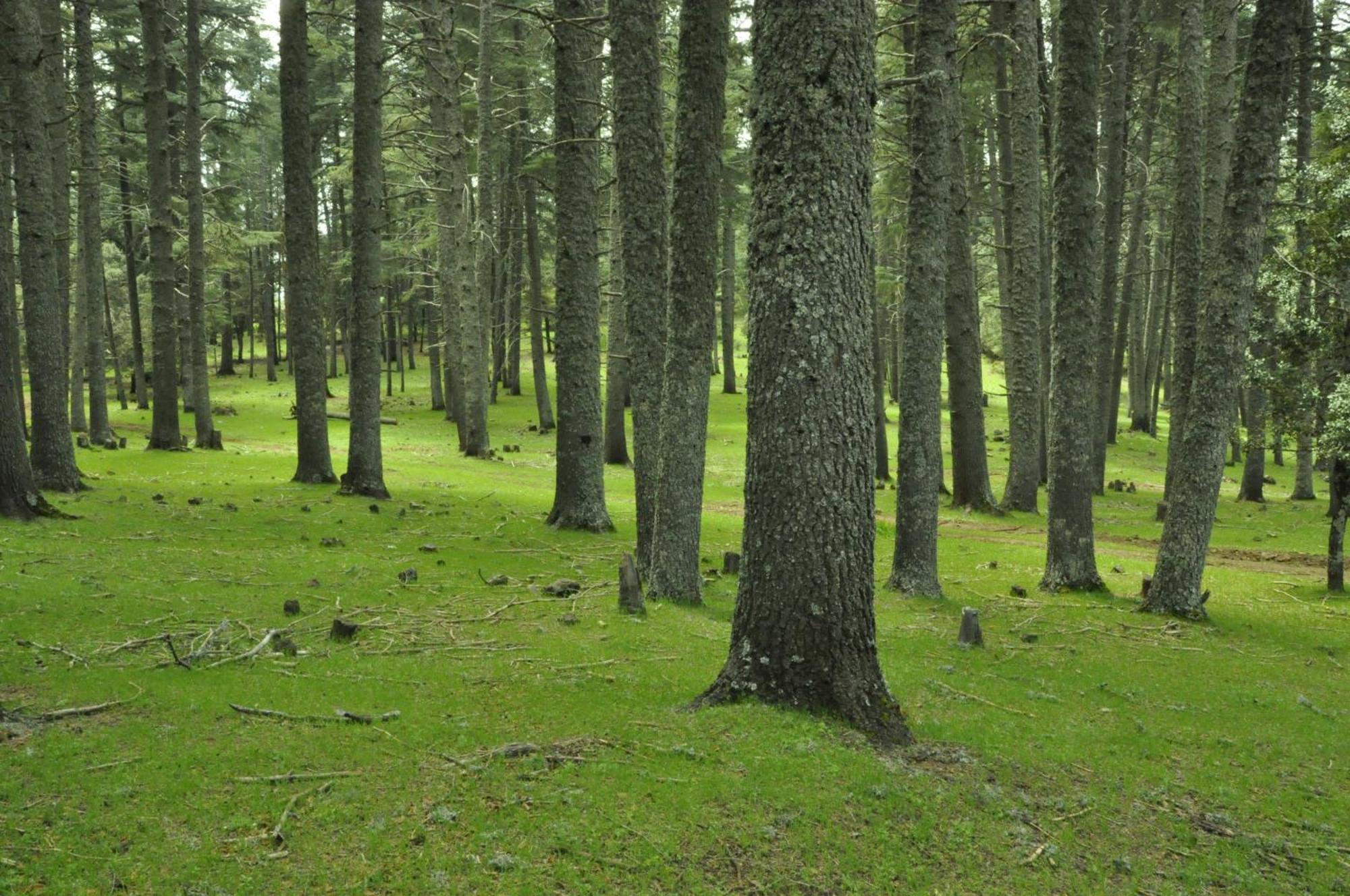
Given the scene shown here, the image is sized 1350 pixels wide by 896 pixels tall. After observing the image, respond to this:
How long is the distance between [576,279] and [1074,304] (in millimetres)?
6503

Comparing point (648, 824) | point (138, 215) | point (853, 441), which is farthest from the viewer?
point (138, 215)

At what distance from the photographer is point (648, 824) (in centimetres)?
421

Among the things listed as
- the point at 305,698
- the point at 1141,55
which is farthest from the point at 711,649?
the point at 1141,55

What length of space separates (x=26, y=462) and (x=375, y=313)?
604cm

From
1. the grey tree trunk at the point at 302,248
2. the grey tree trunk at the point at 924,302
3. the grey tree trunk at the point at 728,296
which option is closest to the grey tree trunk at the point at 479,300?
the grey tree trunk at the point at 302,248

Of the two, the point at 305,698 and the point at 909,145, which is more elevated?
the point at 909,145

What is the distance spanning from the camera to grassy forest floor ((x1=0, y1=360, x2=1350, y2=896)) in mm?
3918

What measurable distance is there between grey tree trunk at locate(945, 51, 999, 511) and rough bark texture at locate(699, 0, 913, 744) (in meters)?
11.7

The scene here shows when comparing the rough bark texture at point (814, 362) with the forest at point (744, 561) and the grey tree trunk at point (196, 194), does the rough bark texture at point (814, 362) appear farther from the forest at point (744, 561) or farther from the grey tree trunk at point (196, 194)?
the grey tree trunk at point (196, 194)

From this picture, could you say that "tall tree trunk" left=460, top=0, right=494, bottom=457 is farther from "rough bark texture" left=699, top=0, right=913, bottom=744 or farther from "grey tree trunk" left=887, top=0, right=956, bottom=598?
"rough bark texture" left=699, top=0, right=913, bottom=744

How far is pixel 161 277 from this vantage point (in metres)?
21.0

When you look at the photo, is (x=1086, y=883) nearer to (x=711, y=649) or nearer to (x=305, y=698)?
(x=711, y=649)

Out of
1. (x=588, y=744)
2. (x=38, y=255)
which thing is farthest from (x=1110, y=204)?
(x=38, y=255)

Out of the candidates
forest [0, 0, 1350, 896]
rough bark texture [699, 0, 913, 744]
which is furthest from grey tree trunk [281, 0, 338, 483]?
rough bark texture [699, 0, 913, 744]
